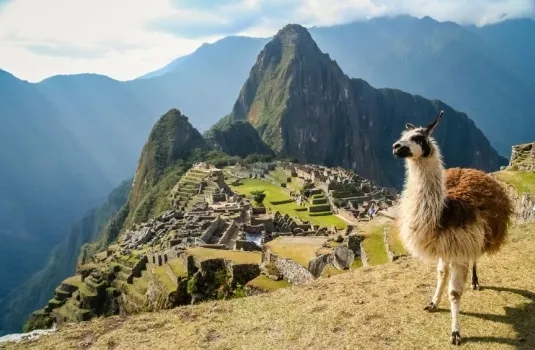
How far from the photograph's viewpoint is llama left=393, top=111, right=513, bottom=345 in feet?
15.0

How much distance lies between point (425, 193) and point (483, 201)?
749 millimetres

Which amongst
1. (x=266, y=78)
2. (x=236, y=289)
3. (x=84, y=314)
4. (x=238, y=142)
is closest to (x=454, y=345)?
(x=236, y=289)

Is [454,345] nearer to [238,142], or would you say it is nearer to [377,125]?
[238,142]

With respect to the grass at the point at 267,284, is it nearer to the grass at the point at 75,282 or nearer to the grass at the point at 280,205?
the grass at the point at 280,205

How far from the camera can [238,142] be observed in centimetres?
10669

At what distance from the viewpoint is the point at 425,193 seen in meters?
4.68

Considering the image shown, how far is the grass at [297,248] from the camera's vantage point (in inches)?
414

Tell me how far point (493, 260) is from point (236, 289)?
6.37m

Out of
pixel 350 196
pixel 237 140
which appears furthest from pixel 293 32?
pixel 350 196

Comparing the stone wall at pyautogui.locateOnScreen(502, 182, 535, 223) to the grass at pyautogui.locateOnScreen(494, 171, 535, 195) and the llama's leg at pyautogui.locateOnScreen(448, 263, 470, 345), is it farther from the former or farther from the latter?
the llama's leg at pyautogui.locateOnScreen(448, 263, 470, 345)

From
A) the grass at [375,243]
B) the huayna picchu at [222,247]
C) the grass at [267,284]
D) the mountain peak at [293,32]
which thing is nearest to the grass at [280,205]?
the huayna picchu at [222,247]

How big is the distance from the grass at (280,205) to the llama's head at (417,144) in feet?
81.7

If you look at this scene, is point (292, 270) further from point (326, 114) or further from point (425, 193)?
point (326, 114)

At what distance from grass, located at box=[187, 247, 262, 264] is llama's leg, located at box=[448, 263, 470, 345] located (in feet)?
25.8
